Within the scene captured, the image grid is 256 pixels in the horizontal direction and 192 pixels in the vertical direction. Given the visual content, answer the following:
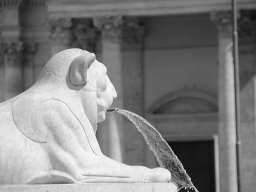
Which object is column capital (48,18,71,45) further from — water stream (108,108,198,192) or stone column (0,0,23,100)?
water stream (108,108,198,192)

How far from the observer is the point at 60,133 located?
13297 mm

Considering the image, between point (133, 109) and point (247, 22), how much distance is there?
16.8 feet

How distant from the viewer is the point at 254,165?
40125mm

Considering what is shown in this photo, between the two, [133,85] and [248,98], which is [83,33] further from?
[248,98]

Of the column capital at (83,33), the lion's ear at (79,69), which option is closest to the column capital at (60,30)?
the column capital at (83,33)

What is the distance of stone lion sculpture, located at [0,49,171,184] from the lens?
43.0 feet

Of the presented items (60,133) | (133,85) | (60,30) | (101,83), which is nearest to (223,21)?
(133,85)

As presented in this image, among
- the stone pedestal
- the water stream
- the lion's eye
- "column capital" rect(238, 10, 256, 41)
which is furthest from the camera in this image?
"column capital" rect(238, 10, 256, 41)

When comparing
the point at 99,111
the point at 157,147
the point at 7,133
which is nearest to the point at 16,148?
the point at 7,133

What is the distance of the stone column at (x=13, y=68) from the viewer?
1716 inches

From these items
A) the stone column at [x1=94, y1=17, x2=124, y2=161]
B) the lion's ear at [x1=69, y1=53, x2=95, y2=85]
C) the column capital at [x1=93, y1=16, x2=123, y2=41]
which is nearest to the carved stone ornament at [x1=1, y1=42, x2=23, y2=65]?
the stone column at [x1=94, y1=17, x2=124, y2=161]

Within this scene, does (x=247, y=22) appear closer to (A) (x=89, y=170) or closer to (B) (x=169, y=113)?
(B) (x=169, y=113)

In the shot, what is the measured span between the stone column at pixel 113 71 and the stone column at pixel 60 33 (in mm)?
1100

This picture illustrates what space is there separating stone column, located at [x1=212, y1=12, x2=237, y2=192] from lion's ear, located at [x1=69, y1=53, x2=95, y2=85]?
83.8 feet
